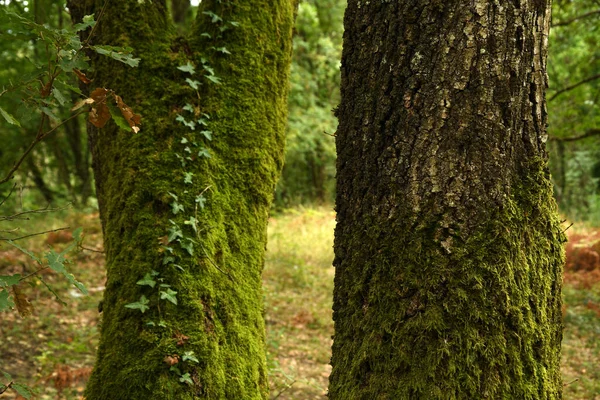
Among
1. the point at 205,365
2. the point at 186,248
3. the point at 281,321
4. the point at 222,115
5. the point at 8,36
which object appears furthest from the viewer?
the point at 281,321

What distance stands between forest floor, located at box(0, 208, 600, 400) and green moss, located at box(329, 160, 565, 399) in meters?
1.31

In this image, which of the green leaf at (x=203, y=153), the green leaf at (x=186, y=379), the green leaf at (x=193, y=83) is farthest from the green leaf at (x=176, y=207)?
the green leaf at (x=186, y=379)

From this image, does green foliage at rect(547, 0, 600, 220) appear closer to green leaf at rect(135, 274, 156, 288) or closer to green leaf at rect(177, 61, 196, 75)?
green leaf at rect(177, 61, 196, 75)

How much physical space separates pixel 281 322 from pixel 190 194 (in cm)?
469

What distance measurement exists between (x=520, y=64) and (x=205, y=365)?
2024mm

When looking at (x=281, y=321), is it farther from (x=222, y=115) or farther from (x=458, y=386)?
(x=458, y=386)

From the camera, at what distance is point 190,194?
9.78ft

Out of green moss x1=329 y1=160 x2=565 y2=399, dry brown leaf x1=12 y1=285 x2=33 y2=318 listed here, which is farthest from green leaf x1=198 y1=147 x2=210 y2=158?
green moss x1=329 y1=160 x2=565 y2=399

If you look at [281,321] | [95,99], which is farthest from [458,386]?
[281,321]

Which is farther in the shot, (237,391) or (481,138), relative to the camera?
(237,391)

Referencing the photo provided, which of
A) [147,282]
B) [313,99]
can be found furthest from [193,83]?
[313,99]

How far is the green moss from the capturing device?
1660 mm

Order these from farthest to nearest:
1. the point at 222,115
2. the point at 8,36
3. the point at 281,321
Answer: the point at 281,321, the point at 222,115, the point at 8,36

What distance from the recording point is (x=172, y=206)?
9.53 feet
